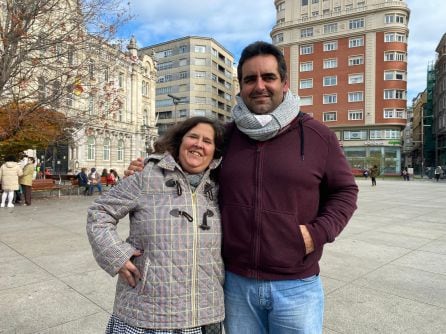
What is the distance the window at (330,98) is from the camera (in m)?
56.3

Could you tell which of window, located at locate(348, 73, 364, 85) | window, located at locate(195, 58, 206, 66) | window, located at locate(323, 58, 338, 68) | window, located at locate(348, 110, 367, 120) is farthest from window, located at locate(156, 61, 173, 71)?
window, located at locate(348, 110, 367, 120)

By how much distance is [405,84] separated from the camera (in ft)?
176

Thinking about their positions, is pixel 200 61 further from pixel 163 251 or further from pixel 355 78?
pixel 163 251

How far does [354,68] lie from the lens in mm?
55250

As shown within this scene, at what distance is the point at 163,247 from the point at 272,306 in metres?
0.66

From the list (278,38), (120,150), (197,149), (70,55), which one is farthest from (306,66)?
(197,149)

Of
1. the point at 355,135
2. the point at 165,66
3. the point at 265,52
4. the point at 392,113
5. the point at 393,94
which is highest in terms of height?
the point at 165,66

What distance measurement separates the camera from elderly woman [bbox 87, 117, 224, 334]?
1.82 metres

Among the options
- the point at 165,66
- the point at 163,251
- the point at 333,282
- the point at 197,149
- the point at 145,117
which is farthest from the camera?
the point at 165,66

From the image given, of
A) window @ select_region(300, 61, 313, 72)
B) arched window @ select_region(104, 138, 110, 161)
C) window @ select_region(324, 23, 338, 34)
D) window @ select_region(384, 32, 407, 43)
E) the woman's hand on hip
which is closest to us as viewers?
the woman's hand on hip

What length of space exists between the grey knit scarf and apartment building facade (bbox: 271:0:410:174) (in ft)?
170

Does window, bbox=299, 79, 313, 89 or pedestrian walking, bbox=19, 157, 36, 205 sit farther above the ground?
window, bbox=299, 79, 313, 89

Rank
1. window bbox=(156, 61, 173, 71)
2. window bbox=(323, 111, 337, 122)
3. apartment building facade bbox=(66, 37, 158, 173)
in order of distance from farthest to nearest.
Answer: window bbox=(156, 61, 173, 71) < window bbox=(323, 111, 337, 122) < apartment building facade bbox=(66, 37, 158, 173)

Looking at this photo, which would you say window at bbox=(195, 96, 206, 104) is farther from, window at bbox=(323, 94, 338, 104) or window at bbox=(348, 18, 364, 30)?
window at bbox=(348, 18, 364, 30)
